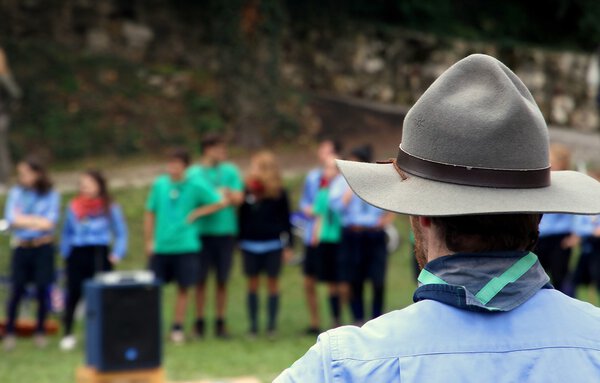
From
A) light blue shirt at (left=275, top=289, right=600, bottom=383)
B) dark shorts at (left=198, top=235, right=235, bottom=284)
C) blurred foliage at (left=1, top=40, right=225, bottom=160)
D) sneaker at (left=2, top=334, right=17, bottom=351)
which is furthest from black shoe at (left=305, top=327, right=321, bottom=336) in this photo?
light blue shirt at (left=275, top=289, right=600, bottom=383)

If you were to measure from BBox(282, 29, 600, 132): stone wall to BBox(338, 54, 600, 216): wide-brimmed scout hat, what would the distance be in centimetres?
1866

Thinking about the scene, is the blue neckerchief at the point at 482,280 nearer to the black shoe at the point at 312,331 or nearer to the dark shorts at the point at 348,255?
the dark shorts at the point at 348,255

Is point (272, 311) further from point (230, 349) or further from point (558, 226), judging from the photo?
point (558, 226)

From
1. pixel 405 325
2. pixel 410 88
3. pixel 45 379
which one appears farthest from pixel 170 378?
pixel 410 88

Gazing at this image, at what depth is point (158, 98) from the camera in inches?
774

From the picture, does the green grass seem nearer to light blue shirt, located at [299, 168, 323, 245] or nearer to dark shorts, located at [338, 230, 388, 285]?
dark shorts, located at [338, 230, 388, 285]

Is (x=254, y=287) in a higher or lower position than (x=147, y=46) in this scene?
lower

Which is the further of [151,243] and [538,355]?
[151,243]

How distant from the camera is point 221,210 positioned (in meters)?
10.6

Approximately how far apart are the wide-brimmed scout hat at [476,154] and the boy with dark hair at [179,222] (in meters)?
8.28

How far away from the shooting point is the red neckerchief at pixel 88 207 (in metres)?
10.1

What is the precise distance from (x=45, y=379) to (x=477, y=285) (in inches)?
285

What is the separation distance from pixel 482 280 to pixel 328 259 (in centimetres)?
875

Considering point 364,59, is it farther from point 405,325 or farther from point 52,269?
point 405,325
